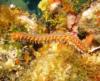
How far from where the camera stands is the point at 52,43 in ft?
24.4

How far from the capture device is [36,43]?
7.96 m

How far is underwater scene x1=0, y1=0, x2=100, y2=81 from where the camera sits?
6234 mm

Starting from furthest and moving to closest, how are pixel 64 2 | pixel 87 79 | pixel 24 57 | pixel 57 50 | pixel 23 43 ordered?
pixel 64 2, pixel 23 43, pixel 24 57, pixel 57 50, pixel 87 79

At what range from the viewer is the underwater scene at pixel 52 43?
20.5ft

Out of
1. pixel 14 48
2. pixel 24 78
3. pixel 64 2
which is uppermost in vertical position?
pixel 64 2

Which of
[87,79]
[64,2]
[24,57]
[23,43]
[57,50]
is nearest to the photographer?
[87,79]

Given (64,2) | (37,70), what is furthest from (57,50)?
(64,2)

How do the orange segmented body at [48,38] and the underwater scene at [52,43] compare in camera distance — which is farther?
the orange segmented body at [48,38]

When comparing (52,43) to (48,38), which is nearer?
(52,43)

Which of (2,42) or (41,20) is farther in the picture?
(41,20)

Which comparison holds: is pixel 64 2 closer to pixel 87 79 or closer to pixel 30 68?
pixel 30 68

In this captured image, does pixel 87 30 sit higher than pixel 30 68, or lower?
higher

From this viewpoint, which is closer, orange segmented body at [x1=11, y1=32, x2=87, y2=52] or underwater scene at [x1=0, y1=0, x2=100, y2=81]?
underwater scene at [x1=0, y1=0, x2=100, y2=81]

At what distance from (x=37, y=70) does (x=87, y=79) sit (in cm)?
102
